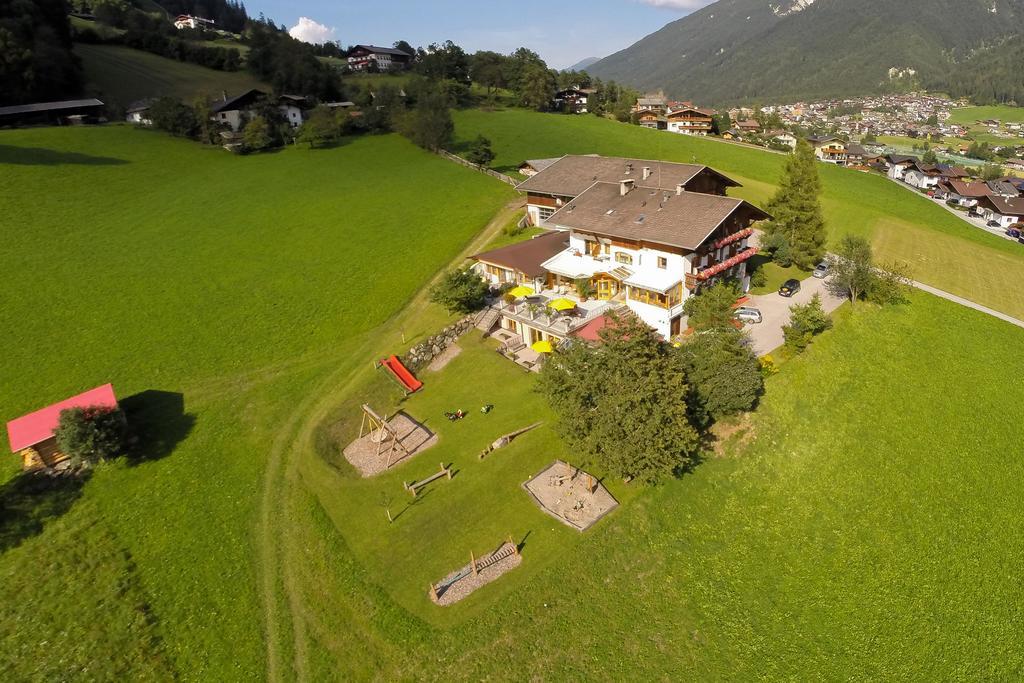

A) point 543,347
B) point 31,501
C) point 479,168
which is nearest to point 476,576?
point 543,347

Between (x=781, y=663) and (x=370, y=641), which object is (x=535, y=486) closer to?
(x=370, y=641)

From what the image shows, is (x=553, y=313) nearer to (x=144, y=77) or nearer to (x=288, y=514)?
(x=288, y=514)

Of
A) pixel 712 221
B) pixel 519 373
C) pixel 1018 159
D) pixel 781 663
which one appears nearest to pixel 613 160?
pixel 712 221

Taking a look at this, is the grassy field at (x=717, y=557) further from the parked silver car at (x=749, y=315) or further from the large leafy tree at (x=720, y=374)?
the parked silver car at (x=749, y=315)

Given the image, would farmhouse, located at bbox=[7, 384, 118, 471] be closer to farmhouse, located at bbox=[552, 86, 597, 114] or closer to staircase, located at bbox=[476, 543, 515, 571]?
staircase, located at bbox=[476, 543, 515, 571]

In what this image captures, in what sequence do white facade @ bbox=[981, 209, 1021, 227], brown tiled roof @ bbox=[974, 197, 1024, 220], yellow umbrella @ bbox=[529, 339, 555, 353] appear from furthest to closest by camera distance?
white facade @ bbox=[981, 209, 1021, 227] → brown tiled roof @ bbox=[974, 197, 1024, 220] → yellow umbrella @ bbox=[529, 339, 555, 353]

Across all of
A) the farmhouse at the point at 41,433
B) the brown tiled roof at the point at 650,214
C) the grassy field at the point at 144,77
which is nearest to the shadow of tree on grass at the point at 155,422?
the farmhouse at the point at 41,433

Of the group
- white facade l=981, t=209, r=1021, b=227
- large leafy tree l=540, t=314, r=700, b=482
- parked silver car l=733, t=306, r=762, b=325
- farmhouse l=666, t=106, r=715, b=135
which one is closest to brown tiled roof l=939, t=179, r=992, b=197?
white facade l=981, t=209, r=1021, b=227
